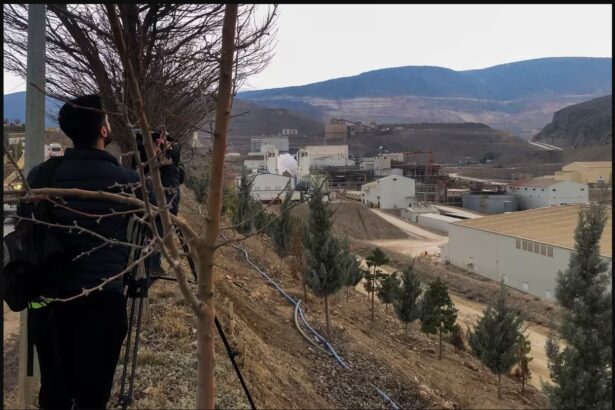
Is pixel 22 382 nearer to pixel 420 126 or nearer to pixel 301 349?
pixel 301 349

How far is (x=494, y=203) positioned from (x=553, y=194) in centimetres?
538

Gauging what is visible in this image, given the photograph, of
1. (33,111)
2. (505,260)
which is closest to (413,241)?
(505,260)

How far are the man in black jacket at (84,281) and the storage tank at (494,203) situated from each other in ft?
154

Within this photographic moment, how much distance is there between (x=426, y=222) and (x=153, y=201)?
39482mm

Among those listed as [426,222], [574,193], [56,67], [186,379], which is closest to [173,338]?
[186,379]

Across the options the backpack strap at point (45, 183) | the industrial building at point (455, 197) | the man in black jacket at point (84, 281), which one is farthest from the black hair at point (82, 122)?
the industrial building at point (455, 197)

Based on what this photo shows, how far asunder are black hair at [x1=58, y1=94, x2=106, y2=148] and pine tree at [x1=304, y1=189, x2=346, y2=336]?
7.25 meters

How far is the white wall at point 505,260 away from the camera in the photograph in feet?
69.0

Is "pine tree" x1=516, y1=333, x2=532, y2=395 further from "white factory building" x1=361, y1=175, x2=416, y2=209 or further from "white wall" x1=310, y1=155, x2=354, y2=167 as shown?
"white wall" x1=310, y1=155, x2=354, y2=167

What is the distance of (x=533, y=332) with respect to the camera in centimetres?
1698

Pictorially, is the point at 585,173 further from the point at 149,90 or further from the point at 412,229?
the point at 149,90

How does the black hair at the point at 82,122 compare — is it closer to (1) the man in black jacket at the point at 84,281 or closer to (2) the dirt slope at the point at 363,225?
(1) the man in black jacket at the point at 84,281

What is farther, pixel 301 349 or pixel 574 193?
pixel 574 193

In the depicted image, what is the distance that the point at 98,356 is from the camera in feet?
6.67
